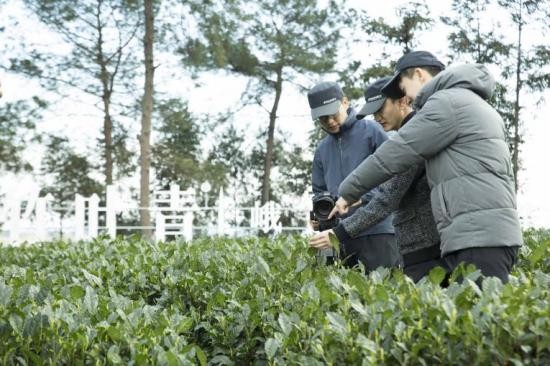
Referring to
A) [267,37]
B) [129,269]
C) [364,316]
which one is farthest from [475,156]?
[267,37]

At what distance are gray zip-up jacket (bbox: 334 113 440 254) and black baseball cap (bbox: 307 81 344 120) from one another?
2.94 feet

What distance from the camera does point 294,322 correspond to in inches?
107

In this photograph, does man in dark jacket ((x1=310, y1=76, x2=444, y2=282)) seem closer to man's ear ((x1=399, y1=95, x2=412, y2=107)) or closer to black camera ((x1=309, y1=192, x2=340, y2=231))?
man's ear ((x1=399, y1=95, x2=412, y2=107))

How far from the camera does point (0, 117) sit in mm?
21672

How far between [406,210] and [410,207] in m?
0.03

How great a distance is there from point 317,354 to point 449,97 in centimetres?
121

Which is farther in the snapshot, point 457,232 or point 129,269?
point 129,269

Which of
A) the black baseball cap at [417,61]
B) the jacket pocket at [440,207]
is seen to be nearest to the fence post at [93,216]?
the black baseball cap at [417,61]

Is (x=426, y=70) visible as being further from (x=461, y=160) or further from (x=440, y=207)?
(x=440, y=207)

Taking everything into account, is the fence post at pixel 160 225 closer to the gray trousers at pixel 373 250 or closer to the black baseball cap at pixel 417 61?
the gray trousers at pixel 373 250

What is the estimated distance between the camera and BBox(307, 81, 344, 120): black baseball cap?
4.32 meters

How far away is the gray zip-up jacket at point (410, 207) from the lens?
3467mm

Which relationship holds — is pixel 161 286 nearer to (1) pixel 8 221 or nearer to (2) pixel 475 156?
(2) pixel 475 156

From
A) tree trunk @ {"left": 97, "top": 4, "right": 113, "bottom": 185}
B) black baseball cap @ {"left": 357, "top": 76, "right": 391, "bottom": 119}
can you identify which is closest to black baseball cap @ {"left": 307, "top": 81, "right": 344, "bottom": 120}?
black baseball cap @ {"left": 357, "top": 76, "right": 391, "bottom": 119}
